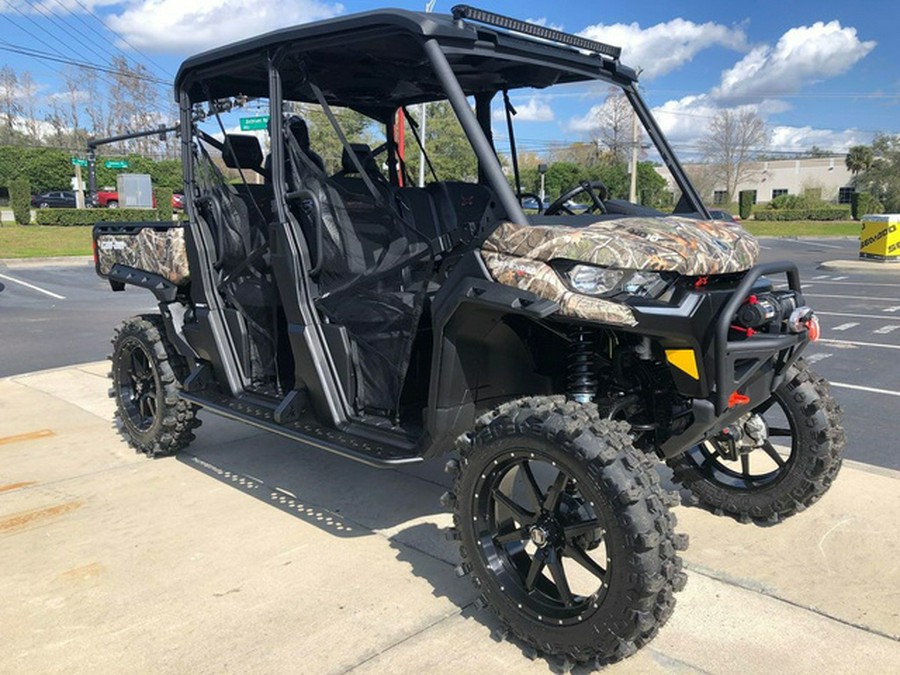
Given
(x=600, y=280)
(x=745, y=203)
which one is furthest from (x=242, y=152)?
(x=745, y=203)

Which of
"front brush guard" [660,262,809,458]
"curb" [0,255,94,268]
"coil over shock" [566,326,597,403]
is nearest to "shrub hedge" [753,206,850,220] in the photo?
"curb" [0,255,94,268]

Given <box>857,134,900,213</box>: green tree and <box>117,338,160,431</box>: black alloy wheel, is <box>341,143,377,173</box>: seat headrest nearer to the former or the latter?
<box>117,338,160,431</box>: black alloy wheel

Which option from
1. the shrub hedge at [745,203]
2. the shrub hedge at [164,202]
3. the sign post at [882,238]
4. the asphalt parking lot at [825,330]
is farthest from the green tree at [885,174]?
the shrub hedge at [164,202]

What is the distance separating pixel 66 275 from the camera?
1734 centimetres

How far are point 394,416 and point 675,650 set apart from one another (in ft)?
5.14

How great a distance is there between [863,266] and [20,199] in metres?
29.3

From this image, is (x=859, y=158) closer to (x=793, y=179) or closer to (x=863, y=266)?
(x=793, y=179)

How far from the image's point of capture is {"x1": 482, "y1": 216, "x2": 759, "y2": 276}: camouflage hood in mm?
2664

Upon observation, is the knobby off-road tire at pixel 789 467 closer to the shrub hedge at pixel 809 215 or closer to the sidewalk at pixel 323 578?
the sidewalk at pixel 323 578

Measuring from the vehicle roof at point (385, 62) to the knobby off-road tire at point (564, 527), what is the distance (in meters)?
1.55

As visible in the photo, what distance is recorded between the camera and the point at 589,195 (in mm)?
4000

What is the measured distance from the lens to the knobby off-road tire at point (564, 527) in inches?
→ 97.2

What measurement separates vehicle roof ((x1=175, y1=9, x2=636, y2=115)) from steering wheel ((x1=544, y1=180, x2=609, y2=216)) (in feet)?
1.77

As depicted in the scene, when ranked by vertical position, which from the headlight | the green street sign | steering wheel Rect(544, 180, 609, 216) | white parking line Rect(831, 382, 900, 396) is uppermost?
the green street sign
